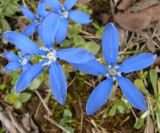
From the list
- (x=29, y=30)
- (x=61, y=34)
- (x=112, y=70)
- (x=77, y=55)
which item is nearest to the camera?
(x=77, y=55)

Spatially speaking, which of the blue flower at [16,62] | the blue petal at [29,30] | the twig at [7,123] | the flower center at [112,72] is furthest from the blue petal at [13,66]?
the flower center at [112,72]

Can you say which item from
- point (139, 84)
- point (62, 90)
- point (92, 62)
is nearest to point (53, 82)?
point (62, 90)

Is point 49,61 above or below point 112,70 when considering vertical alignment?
above

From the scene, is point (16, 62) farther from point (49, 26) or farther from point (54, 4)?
point (49, 26)

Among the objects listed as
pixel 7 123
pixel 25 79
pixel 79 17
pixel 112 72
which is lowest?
pixel 7 123

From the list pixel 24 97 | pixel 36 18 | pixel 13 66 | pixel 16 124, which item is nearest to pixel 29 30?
pixel 36 18

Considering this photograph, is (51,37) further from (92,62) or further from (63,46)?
(63,46)

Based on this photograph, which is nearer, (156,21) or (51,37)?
(51,37)

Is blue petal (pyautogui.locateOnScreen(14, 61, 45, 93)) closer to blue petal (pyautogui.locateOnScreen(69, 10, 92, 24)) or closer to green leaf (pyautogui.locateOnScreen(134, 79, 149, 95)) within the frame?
blue petal (pyautogui.locateOnScreen(69, 10, 92, 24))

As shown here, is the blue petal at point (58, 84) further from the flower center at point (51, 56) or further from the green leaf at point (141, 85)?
the green leaf at point (141, 85)
